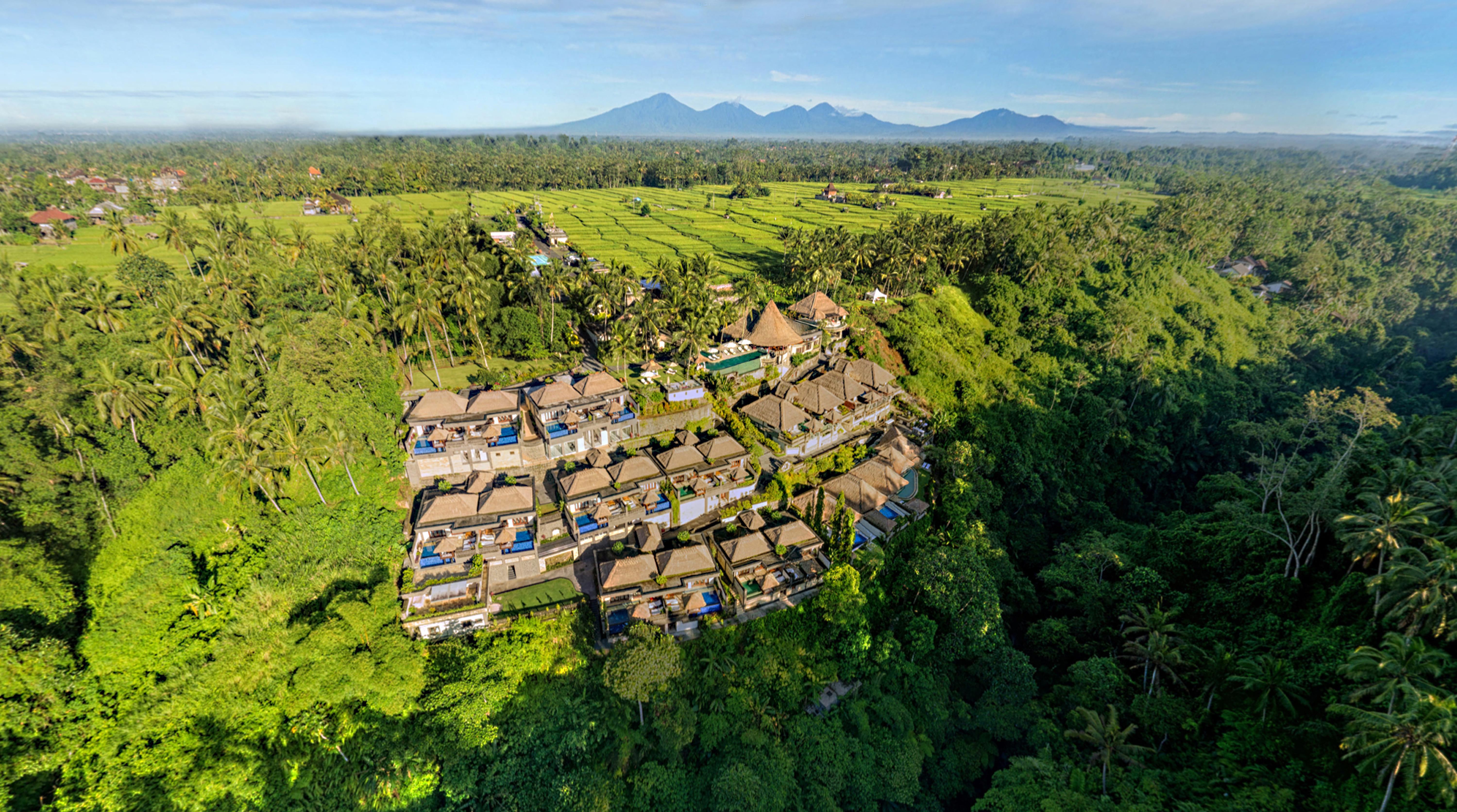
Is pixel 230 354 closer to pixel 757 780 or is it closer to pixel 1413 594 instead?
pixel 757 780


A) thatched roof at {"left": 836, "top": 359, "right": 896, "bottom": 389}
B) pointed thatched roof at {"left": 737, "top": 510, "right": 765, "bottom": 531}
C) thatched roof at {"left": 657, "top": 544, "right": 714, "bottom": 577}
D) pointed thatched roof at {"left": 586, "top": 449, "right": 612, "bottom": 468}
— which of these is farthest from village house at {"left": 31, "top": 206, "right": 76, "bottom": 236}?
thatched roof at {"left": 836, "top": 359, "right": 896, "bottom": 389}

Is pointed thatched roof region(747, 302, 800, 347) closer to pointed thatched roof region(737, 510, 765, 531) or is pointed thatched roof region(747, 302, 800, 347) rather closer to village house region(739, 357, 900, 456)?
village house region(739, 357, 900, 456)

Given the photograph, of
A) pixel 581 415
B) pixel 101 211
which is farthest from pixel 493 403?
pixel 101 211

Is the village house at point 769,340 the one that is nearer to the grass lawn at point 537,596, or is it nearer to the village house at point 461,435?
the village house at point 461,435

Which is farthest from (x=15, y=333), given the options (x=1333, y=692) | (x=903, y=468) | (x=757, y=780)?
(x=1333, y=692)

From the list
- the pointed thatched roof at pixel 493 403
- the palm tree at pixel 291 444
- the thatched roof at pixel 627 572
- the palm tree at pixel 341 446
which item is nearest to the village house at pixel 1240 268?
the thatched roof at pixel 627 572

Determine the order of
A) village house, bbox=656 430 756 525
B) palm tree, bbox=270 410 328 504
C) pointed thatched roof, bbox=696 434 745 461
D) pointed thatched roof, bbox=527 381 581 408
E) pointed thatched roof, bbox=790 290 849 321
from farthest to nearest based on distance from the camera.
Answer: pointed thatched roof, bbox=790 290 849 321 < pointed thatched roof, bbox=527 381 581 408 < pointed thatched roof, bbox=696 434 745 461 < village house, bbox=656 430 756 525 < palm tree, bbox=270 410 328 504
